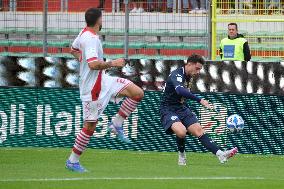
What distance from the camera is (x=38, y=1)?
22453mm

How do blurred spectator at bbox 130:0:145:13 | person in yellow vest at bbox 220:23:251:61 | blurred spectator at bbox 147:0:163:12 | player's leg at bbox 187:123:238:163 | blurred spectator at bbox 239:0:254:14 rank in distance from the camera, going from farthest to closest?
blurred spectator at bbox 239:0:254:14 < blurred spectator at bbox 147:0:163:12 < blurred spectator at bbox 130:0:145:13 < person in yellow vest at bbox 220:23:251:61 < player's leg at bbox 187:123:238:163

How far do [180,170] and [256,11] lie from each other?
8124mm

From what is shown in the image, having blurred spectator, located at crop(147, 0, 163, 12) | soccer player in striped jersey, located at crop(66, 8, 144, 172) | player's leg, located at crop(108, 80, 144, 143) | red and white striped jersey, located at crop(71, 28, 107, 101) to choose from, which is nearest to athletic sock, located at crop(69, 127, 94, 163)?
soccer player in striped jersey, located at crop(66, 8, 144, 172)

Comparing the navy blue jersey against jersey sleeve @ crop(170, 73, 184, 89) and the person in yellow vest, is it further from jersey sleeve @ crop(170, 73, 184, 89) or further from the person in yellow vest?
the person in yellow vest

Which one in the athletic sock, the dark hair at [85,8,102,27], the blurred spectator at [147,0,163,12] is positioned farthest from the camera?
the blurred spectator at [147,0,163,12]

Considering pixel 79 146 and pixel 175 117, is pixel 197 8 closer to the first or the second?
pixel 175 117

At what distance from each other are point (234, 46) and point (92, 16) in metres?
7.40

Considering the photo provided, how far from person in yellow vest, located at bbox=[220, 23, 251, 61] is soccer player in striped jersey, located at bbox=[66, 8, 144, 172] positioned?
242 inches

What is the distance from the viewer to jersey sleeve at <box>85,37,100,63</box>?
14109mm

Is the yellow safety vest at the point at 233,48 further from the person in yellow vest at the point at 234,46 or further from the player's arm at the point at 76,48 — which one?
the player's arm at the point at 76,48

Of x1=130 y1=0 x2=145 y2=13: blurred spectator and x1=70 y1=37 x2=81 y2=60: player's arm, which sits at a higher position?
x1=130 y1=0 x2=145 y2=13: blurred spectator

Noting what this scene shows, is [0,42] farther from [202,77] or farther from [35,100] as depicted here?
[202,77]

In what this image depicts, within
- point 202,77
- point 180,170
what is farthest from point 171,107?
point 202,77

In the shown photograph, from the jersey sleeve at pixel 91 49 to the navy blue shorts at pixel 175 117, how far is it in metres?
2.54
